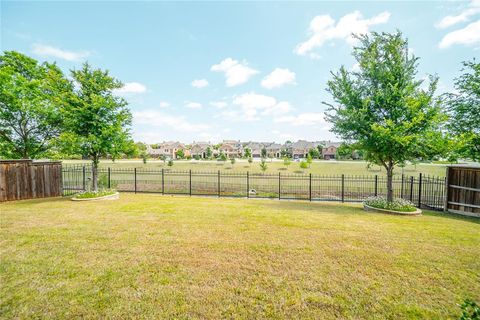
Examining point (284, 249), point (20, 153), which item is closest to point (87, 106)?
point (20, 153)

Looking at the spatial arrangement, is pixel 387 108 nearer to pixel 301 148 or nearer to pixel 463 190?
pixel 463 190

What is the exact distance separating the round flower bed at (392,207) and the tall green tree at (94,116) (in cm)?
1279

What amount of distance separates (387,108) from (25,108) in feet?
66.2

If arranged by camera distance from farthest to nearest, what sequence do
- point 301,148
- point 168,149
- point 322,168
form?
point 168,149, point 301,148, point 322,168

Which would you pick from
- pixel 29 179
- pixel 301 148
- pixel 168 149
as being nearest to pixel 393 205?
pixel 29 179

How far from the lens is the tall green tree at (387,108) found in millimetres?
9055

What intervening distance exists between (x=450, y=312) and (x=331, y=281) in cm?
161

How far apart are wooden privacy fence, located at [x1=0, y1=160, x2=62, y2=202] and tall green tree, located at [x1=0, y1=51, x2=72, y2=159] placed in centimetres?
362

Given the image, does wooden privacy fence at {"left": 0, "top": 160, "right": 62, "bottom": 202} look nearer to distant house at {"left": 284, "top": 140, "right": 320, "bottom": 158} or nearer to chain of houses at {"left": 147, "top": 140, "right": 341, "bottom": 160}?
chain of houses at {"left": 147, "top": 140, "right": 341, "bottom": 160}

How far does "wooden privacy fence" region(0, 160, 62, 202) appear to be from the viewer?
1064 cm

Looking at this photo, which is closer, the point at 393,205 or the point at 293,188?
the point at 393,205

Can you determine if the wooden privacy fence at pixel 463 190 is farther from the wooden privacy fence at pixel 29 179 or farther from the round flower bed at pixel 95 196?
the wooden privacy fence at pixel 29 179

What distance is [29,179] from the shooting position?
37.2 feet

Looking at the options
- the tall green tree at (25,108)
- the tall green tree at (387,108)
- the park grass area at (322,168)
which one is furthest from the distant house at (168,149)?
the tall green tree at (387,108)
